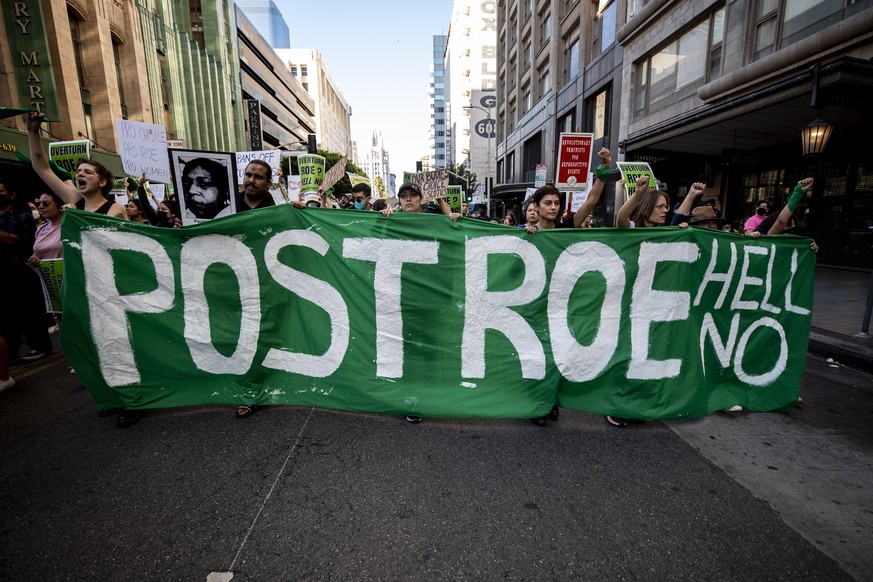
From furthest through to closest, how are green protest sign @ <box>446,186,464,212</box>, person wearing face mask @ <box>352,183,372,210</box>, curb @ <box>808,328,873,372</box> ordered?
green protest sign @ <box>446,186,464,212</box> < person wearing face mask @ <box>352,183,372,210</box> < curb @ <box>808,328,873,372</box>

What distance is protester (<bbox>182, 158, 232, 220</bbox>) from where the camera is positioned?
13.7 ft

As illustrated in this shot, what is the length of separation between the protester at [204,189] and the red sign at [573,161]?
6174 millimetres

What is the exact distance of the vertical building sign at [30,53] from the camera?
1297 centimetres

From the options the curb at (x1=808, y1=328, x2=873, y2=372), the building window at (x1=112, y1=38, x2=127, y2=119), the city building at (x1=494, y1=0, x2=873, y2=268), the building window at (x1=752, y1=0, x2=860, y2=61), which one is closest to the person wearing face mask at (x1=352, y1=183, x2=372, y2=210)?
the city building at (x1=494, y1=0, x2=873, y2=268)

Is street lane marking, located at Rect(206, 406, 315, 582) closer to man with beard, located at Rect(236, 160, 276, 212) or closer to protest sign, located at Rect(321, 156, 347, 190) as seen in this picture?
man with beard, located at Rect(236, 160, 276, 212)

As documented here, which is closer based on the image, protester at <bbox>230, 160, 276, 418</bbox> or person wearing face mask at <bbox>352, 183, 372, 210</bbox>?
protester at <bbox>230, 160, 276, 418</bbox>

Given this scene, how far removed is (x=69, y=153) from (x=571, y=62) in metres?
22.9

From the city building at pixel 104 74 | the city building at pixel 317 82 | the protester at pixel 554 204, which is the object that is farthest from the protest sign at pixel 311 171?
the city building at pixel 317 82

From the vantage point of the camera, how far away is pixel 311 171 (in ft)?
25.8

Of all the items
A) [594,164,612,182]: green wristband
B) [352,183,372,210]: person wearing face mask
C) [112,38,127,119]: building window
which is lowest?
[594,164,612,182]: green wristband

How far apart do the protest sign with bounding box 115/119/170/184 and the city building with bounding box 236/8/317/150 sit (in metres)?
37.3

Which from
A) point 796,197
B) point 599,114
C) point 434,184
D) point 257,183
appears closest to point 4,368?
point 257,183

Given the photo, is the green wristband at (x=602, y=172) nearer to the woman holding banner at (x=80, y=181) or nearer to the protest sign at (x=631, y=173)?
the woman holding banner at (x=80, y=181)

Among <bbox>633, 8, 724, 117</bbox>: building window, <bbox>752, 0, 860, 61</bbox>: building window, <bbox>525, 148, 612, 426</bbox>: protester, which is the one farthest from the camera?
<bbox>633, 8, 724, 117</bbox>: building window
